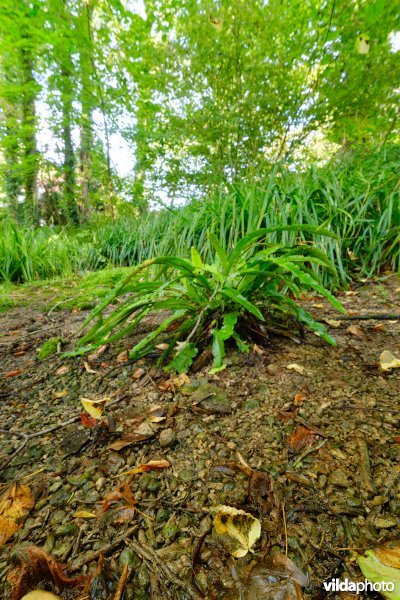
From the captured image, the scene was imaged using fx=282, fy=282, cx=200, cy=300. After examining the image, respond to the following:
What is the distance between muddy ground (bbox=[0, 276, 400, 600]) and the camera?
16.6 inches

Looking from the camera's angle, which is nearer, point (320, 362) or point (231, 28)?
point (320, 362)

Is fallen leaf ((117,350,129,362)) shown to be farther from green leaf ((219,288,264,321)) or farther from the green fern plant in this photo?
green leaf ((219,288,264,321))

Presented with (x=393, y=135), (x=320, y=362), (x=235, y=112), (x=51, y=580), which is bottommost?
(x=51, y=580)

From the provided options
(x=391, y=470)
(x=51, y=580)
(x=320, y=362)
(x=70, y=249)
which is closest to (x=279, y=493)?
(x=391, y=470)

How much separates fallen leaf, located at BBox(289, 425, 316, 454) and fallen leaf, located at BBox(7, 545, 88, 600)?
0.43 meters

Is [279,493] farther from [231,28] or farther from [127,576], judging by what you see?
[231,28]

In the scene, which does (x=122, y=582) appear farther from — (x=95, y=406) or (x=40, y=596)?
(x=95, y=406)

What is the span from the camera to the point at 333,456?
0.58 meters

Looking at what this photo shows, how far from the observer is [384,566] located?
393mm

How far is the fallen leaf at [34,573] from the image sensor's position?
40cm

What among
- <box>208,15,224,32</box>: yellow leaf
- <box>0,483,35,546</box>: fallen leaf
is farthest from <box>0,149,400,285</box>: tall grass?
<box>208,15,224,32</box>: yellow leaf

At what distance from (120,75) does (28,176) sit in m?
3.96

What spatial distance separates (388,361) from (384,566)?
62 centimetres

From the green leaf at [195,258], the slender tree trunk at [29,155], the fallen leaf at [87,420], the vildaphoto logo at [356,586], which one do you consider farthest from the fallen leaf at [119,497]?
the slender tree trunk at [29,155]
